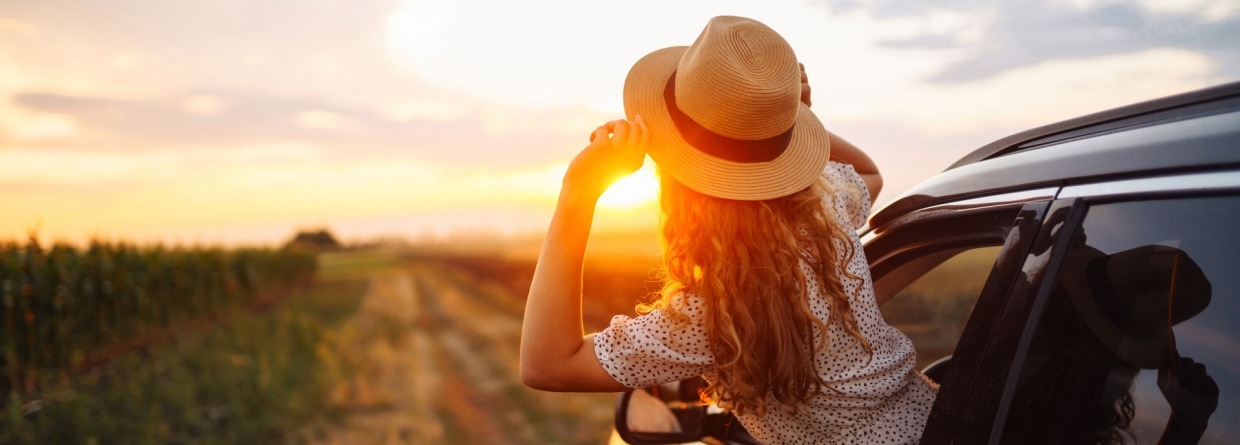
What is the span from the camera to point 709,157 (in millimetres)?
1798

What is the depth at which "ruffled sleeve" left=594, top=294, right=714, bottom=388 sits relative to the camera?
168cm

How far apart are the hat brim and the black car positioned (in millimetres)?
331

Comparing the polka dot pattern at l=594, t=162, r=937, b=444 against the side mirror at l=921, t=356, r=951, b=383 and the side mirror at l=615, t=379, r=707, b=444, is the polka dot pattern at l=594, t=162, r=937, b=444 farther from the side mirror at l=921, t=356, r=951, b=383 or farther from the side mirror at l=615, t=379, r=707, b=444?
the side mirror at l=921, t=356, r=951, b=383

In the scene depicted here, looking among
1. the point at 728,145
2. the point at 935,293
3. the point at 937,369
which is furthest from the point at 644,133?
the point at 935,293

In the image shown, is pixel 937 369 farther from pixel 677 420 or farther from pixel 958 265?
pixel 677 420

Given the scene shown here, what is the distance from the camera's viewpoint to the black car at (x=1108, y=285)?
3.96 ft

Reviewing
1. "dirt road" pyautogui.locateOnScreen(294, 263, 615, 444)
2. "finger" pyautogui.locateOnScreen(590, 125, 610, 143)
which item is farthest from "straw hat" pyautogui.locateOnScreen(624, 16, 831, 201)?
"dirt road" pyautogui.locateOnScreen(294, 263, 615, 444)

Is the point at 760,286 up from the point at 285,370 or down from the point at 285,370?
up

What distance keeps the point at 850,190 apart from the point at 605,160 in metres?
0.70

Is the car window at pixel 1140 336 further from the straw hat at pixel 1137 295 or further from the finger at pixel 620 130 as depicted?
the finger at pixel 620 130

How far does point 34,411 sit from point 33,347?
3007mm

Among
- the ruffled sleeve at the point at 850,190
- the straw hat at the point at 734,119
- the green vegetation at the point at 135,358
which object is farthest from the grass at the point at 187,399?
the straw hat at the point at 734,119

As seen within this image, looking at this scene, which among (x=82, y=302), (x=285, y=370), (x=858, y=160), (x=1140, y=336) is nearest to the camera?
(x=1140, y=336)

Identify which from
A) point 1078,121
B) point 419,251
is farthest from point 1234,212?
point 419,251
